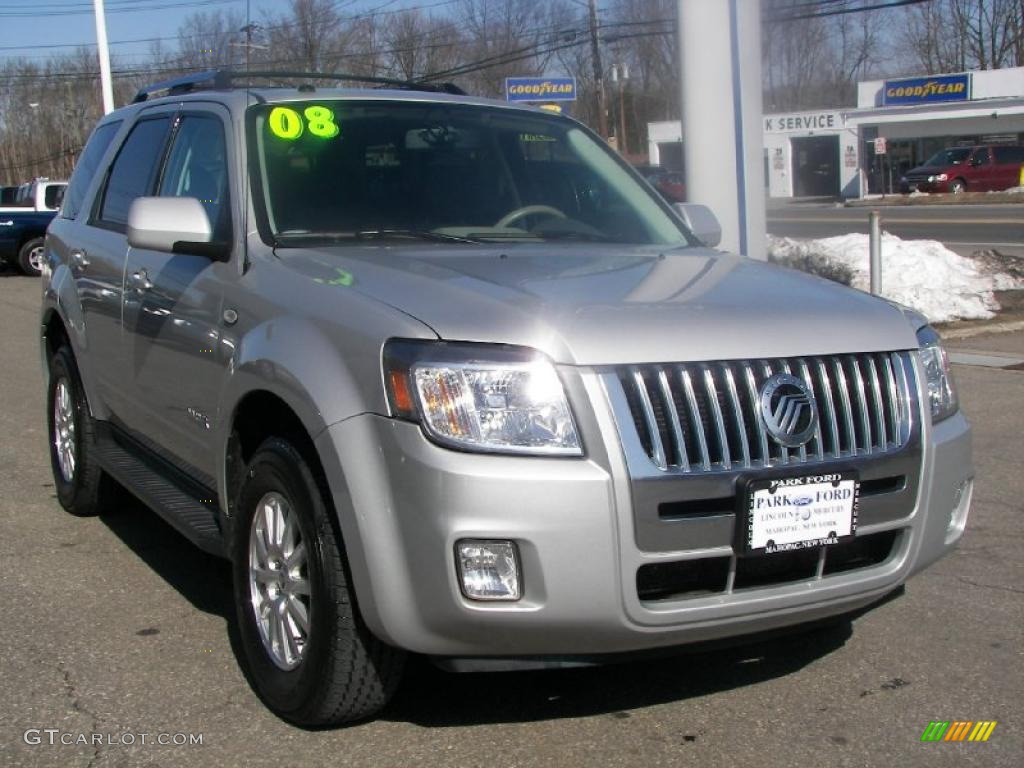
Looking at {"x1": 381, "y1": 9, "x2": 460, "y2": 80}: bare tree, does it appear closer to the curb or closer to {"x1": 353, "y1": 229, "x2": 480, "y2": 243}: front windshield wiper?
the curb

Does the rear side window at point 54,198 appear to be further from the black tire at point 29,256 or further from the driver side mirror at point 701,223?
the black tire at point 29,256

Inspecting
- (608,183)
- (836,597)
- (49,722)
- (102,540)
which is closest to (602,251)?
(608,183)

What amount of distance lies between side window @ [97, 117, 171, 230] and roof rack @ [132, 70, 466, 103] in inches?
8.9

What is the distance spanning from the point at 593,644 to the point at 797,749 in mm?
757

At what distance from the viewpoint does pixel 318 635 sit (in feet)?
11.1

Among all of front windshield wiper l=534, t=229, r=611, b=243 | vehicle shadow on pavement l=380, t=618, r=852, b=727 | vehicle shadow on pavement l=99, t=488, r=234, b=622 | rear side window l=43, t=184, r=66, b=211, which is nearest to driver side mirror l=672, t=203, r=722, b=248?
front windshield wiper l=534, t=229, r=611, b=243

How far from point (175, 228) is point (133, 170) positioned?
1593mm

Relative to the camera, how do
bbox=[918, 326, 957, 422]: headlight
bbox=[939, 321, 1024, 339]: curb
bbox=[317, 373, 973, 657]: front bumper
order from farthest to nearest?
1. bbox=[939, 321, 1024, 339]: curb
2. bbox=[918, 326, 957, 422]: headlight
3. bbox=[317, 373, 973, 657]: front bumper

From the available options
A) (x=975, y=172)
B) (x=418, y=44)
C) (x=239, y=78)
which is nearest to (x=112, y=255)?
(x=239, y=78)

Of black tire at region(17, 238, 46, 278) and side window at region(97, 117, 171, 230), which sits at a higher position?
side window at region(97, 117, 171, 230)

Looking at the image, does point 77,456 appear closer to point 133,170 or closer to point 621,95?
point 133,170

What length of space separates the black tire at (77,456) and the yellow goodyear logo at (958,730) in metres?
3.70

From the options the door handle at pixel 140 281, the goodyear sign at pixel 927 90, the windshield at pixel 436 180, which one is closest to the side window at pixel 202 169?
the windshield at pixel 436 180

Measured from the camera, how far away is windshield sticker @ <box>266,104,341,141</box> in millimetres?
4480
